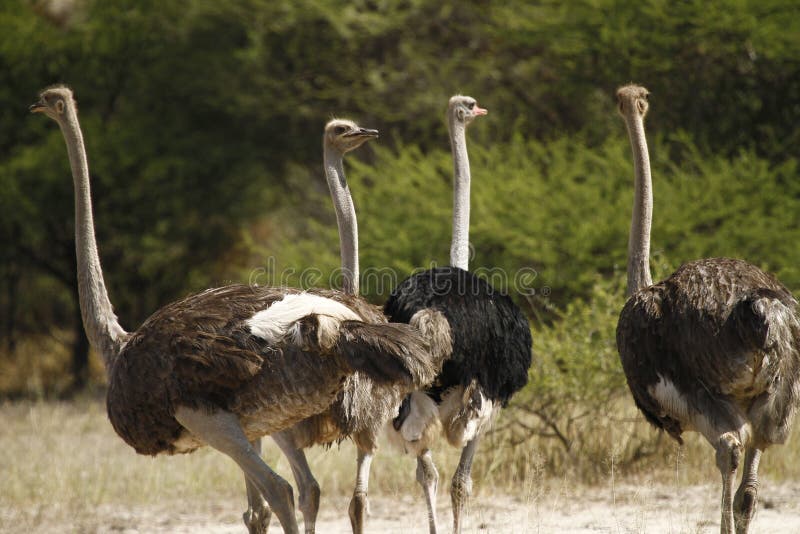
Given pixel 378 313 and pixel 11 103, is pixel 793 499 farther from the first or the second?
pixel 11 103

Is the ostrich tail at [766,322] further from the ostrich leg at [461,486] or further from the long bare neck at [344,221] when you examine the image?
the long bare neck at [344,221]

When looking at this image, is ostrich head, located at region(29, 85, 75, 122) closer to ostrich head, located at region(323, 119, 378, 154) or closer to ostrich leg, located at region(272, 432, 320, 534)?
ostrich head, located at region(323, 119, 378, 154)

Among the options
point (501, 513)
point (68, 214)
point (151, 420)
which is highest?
point (68, 214)

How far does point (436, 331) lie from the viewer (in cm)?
477

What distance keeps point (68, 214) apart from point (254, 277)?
9.01 feet

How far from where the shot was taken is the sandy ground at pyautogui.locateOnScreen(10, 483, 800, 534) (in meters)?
5.77

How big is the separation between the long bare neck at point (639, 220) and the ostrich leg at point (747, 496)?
92 centimetres

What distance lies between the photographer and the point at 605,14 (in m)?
11.3

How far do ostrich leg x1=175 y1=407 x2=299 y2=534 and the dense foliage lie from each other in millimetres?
5261

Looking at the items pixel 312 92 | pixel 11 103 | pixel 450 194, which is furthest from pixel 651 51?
pixel 11 103

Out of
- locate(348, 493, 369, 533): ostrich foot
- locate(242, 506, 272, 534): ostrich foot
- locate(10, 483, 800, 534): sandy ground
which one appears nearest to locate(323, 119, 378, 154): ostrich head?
locate(348, 493, 369, 533): ostrich foot

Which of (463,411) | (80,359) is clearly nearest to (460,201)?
(463,411)

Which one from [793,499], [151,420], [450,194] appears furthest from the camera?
[450,194]

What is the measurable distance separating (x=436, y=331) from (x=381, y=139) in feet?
31.5
